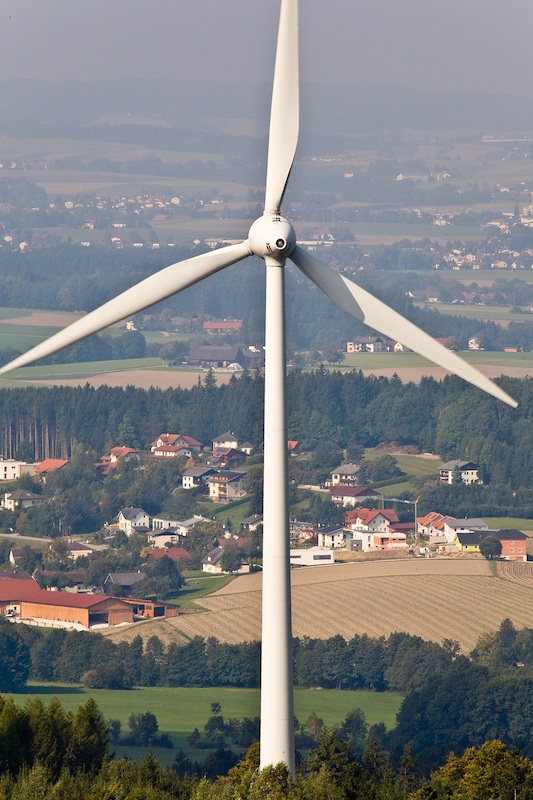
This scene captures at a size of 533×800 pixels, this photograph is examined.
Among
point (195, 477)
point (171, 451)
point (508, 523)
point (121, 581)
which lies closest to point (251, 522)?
point (121, 581)

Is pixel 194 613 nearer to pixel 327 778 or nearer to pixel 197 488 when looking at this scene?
pixel 197 488

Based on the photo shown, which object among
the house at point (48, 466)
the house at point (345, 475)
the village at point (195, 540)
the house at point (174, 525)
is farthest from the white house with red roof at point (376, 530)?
the house at point (48, 466)

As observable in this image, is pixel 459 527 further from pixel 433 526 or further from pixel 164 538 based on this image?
pixel 164 538

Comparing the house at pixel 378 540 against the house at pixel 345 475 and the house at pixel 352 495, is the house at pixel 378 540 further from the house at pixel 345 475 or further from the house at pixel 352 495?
the house at pixel 345 475

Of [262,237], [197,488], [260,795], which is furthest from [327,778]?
[197,488]

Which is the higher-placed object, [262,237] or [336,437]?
[336,437]
